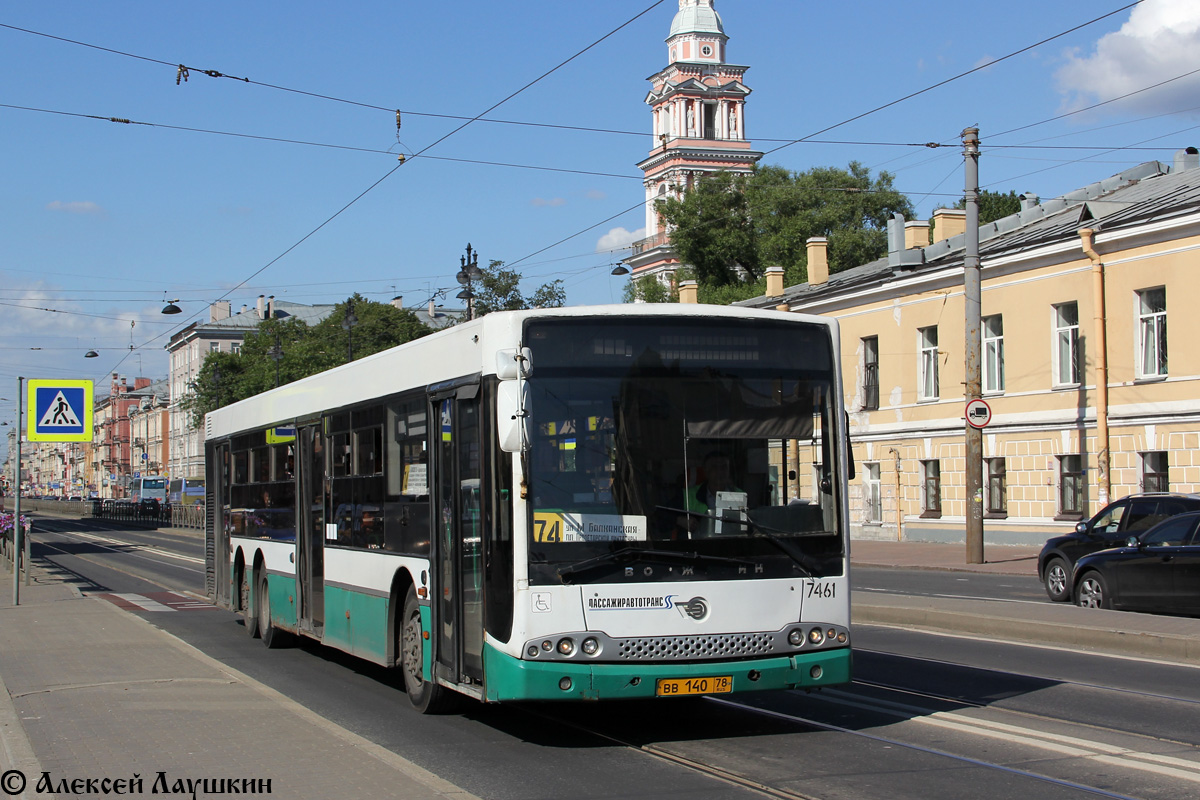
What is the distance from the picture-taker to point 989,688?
422 inches

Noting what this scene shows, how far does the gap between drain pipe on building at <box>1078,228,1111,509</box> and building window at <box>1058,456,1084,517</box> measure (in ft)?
3.28

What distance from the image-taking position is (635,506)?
27.1ft

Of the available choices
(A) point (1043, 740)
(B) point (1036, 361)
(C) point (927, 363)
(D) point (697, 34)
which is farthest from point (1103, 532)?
(D) point (697, 34)

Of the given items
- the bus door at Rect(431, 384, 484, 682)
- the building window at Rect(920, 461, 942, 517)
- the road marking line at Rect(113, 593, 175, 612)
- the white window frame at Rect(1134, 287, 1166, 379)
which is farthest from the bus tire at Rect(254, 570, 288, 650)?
the building window at Rect(920, 461, 942, 517)

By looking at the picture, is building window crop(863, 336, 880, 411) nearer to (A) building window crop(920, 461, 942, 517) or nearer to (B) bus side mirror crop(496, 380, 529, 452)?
(A) building window crop(920, 461, 942, 517)

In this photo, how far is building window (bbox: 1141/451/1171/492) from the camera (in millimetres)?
30234

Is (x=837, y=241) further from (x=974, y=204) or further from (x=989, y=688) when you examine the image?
(x=989, y=688)

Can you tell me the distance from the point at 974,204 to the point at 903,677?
19.2 m

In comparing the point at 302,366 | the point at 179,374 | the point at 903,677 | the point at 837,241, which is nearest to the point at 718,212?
the point at 837,241

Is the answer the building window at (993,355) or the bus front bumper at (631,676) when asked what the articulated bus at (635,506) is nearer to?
the bus front bumper at (631,676)

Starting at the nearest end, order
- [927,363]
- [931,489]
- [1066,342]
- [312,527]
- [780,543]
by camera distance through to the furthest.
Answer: [780,543]
[312,527]
[1066,342]
[931,489]
[927,363]

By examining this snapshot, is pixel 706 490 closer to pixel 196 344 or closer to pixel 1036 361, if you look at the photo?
pixel 1036 361

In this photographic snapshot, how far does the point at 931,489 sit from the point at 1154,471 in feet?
29.2

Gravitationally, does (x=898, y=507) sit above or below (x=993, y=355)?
below
